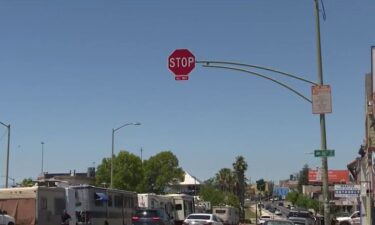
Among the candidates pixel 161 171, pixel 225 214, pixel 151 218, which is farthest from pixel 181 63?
pixel 161 171

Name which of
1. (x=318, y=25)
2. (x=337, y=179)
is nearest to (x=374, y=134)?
(x=318, y=25)

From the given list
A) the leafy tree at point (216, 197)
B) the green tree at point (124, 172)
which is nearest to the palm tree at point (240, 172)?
the leafy tree at point (216, 197)

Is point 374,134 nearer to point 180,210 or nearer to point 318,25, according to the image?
point 318,25

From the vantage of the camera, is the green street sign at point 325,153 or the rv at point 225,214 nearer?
the green street sign at point 325,153

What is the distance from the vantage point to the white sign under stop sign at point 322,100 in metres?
21.6

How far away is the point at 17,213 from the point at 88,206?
602 cm

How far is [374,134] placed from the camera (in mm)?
37438

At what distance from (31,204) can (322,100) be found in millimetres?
16208

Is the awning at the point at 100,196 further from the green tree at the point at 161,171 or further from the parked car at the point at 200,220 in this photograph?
the green tree at the point at 161,171

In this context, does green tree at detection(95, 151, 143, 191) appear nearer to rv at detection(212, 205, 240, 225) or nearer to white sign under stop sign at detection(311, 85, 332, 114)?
rv at detection(212, 205, 240, 225)

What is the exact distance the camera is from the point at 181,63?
21547mm

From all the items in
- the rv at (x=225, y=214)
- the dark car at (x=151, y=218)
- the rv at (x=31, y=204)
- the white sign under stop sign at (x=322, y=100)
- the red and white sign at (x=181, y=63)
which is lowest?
the rv at (x=225, y=214)

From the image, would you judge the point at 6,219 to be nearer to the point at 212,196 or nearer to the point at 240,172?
the point at 212,196

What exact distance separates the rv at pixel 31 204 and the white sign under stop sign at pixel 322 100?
15.6 m
